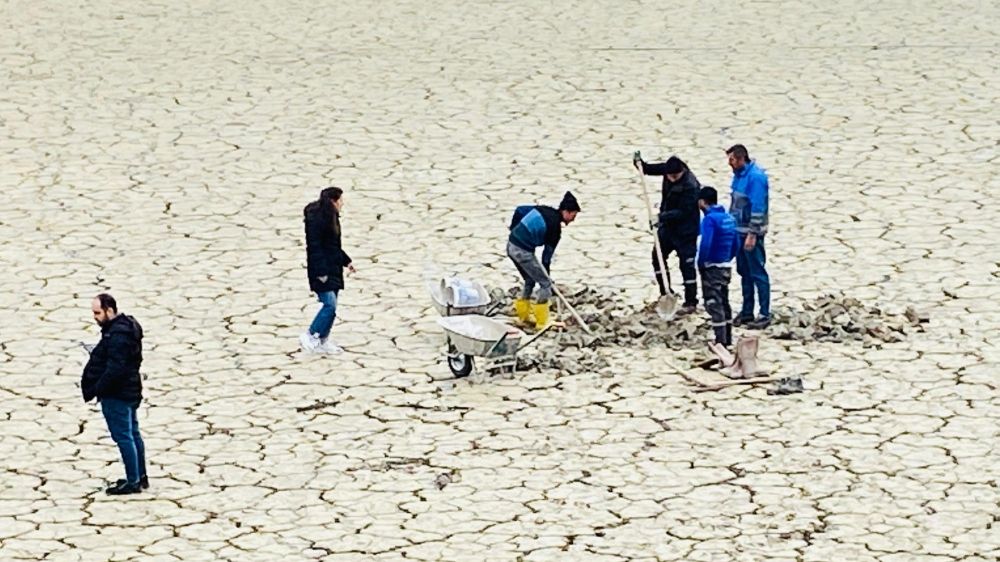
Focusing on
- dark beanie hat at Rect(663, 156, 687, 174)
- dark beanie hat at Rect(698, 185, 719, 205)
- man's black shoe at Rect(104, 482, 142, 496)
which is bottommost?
man's black shoe at Rect(104, 482, 142, 496)

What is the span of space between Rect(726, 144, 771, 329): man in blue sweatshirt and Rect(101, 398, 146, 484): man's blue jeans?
17.1ft

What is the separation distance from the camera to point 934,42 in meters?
26.7

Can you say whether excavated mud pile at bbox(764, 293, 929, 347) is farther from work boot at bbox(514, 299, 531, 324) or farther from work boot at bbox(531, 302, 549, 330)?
work boot at bbox(514, 299, 531, 324)

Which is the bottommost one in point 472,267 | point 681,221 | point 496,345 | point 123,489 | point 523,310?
point 123,489

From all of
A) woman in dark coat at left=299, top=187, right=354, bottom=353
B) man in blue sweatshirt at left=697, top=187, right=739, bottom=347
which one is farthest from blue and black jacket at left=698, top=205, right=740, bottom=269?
woman in dark coat at left=299, top=187, right=354, bottom=353

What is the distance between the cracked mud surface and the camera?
39.5 ft

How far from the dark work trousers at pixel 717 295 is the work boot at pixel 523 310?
1.42 meters

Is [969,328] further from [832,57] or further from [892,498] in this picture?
[832,57]

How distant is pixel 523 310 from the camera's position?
1543 cm

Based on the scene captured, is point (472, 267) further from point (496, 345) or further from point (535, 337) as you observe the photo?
point (496, 345)

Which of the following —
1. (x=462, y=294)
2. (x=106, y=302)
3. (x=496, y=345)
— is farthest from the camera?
(x=462, y=294)

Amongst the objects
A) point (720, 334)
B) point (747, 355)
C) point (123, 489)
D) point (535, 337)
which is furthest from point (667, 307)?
point (123, 489)

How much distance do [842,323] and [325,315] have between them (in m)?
3.93

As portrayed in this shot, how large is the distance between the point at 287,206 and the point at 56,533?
26.3 feet
